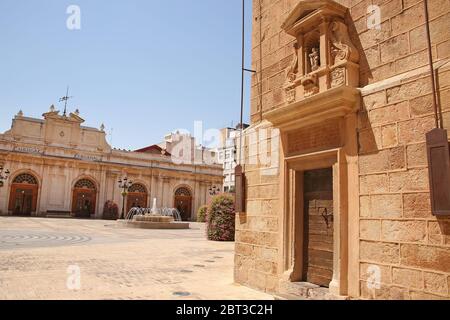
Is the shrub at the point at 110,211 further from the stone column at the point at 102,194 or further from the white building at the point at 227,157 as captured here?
the white building at the point at 227,157

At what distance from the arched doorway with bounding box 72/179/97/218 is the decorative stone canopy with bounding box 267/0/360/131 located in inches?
1393

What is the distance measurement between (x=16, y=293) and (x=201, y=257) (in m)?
5.39

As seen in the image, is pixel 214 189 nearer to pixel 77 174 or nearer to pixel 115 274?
pixel 77 174

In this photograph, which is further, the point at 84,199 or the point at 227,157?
the point at 227,157

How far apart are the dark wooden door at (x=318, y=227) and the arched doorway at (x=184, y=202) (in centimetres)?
3855

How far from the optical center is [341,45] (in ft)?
16.4

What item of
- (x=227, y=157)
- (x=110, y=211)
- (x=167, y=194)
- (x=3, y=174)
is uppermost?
(x=227, y=157)

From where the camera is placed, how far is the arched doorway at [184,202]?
43531 mm

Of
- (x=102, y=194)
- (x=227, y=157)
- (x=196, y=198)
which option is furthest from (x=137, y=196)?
(x=227, y=157)

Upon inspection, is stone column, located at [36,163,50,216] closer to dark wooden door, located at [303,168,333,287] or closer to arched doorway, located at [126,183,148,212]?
arched doorway, located at [126,183,148,212]

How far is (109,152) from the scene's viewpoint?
39.7 metres

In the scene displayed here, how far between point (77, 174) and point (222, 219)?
2653cm
